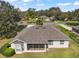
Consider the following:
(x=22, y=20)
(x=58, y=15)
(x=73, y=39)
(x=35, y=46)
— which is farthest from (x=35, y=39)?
(x=58, y=15)

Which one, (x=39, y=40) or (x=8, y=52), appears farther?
(x=39, y=40)

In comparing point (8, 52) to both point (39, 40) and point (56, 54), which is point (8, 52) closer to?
point (39, 40)

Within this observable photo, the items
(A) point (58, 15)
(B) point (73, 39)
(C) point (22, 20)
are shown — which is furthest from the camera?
(A) point (58, 15)

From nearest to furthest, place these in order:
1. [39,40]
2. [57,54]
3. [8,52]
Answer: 1. [8,52]
2. [57,54]
3. [39,40]

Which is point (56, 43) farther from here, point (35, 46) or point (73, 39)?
point (73, 39)

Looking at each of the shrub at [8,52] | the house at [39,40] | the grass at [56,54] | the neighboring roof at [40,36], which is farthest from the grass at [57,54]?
the neighboring roof at [40,36]

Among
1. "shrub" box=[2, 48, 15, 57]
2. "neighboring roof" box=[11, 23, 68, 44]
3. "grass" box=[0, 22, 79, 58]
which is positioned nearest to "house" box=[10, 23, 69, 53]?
"neighboring roof" box=[11, 23, 68, 44]

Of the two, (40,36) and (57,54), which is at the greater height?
Result: (40,36)

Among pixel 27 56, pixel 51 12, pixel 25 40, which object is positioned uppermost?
pixel 51 12

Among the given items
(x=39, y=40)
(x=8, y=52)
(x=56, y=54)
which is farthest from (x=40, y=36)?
(x=8, y=52)
